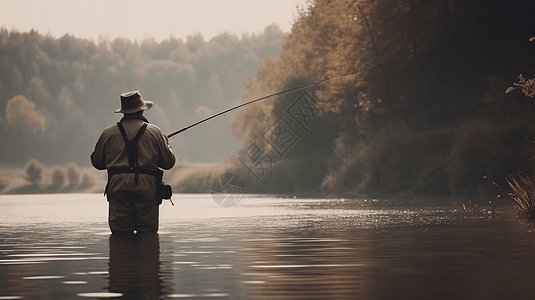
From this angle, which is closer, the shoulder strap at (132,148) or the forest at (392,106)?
the shoulder strap at (132,148)

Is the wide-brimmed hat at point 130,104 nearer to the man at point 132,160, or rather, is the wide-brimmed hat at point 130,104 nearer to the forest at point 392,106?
the man at point 132,160

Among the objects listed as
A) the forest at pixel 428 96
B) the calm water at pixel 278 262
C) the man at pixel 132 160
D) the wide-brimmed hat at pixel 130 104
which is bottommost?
the calm water at pixel 278 262

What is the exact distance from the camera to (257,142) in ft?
196

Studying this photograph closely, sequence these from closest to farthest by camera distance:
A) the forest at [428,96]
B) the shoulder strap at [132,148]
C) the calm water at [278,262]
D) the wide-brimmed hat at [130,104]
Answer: the calm water at [278,262] → the shoulder strap at [132,148] → the wide-brimmed hat at [130,104] → the forest at [428,96]

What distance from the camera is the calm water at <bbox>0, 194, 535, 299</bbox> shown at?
7.64 m

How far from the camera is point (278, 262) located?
32.8 ft

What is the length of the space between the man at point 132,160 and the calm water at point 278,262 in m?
0.46

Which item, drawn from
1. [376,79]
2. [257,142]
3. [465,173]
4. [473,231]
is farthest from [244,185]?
[473,231]

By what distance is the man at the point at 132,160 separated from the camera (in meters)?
12.2

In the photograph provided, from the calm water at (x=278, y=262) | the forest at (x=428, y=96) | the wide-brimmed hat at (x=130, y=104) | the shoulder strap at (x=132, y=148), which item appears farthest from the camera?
the forest at (x=428, y=96)

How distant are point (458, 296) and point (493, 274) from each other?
4.97 ft

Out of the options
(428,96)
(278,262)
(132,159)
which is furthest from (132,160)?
(428,96)

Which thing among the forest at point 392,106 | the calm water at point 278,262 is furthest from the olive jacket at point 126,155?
the forest at point 392,106

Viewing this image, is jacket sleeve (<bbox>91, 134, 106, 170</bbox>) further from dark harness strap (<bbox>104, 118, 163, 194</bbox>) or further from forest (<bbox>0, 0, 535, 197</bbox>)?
forest (<bbox>0, 0, 535, 197</bbox>)
